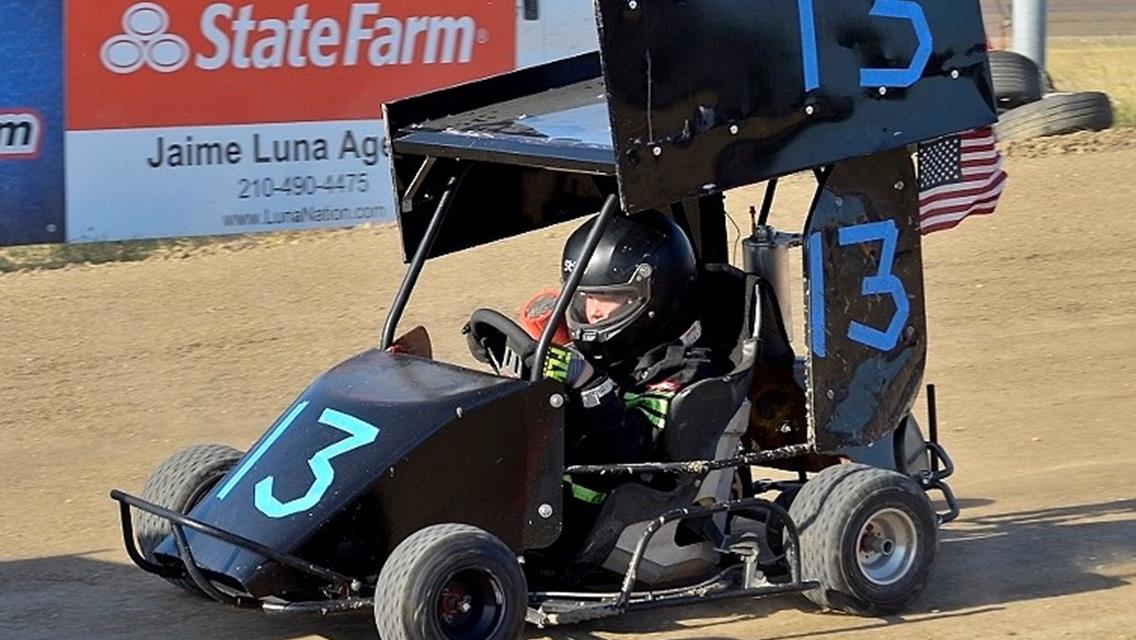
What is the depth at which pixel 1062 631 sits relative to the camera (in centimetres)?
546

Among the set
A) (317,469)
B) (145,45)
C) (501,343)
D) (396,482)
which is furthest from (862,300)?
(145,45)

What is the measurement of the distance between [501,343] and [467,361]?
10.9ft

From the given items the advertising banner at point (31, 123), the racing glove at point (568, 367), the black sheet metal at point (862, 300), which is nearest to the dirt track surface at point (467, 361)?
the advertising banner at point (31, 123)

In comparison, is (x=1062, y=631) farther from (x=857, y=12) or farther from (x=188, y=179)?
(x=188, y=179)

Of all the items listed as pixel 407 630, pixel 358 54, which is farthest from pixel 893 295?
pixel 358 54

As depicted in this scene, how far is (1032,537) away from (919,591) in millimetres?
949

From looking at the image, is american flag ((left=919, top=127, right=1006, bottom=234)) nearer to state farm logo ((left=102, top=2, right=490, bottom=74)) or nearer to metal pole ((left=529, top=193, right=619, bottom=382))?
metal pole ((left=529, top=193, right=619, bottom=382))

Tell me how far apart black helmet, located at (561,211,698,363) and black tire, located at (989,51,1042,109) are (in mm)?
8015

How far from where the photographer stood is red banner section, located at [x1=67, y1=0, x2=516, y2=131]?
1074cm

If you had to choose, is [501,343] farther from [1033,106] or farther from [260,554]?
[1033,106]

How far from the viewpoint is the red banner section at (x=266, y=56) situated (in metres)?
10.7

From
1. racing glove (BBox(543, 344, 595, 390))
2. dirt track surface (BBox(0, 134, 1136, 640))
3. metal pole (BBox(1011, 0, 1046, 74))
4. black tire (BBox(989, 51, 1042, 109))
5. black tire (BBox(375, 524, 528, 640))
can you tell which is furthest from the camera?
metal pole (BBox(1011, 0, 1046, 74))

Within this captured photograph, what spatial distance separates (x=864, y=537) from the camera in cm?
558

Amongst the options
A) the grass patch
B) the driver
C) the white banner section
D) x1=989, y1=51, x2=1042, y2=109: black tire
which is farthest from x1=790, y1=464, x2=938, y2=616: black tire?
the grass patch
